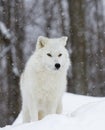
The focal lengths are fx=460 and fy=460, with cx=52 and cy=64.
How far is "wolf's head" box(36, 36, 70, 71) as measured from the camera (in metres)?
7.86

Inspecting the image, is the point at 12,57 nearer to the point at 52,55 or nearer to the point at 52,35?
the point at 52,35

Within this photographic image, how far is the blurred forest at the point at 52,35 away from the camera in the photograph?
20.2m

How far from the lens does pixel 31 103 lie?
8.08m

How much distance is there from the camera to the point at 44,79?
8.17m

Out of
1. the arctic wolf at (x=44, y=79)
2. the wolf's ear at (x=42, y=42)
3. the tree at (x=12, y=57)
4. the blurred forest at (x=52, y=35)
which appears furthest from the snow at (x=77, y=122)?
the tree at (x=12, y=57)

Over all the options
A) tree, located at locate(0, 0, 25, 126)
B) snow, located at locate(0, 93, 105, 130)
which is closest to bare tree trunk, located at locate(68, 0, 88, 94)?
tree, located at locate(0, 0, 25, 126)

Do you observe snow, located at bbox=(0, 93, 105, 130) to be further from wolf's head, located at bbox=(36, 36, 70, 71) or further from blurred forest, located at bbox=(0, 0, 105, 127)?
blurred forest, located at bbox=(0, 0, 105, 127)

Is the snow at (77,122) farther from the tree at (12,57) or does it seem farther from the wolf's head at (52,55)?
the tree at (12,57)

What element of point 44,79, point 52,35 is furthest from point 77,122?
point 52,35

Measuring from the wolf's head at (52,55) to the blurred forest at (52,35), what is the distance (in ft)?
37.7

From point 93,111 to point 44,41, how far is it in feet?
7.66

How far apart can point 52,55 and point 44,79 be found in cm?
51

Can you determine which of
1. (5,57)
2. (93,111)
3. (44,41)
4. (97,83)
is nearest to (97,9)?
(97,83)

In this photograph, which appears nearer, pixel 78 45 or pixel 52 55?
pixel 52 55
